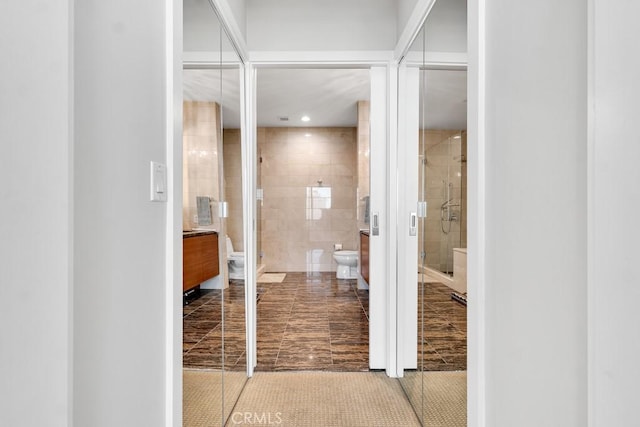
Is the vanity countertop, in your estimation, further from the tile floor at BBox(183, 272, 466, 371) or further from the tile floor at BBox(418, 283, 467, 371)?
the tile floor at BBox(418, 283, 467, 371)

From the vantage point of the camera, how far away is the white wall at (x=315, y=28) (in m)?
2.71

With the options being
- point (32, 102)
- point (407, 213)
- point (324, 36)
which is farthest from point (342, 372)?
point (32, 102)

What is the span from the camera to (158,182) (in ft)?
3.72

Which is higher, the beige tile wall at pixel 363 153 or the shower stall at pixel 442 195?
the beige tile wall at pixel 363 153

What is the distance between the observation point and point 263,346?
328cm

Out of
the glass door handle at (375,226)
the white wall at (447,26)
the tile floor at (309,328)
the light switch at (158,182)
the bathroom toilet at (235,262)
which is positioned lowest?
the tile floor at (309,328)

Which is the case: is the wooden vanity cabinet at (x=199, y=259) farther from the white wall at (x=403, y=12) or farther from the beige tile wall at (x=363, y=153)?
the beige tile wall at (x=363, y=153)

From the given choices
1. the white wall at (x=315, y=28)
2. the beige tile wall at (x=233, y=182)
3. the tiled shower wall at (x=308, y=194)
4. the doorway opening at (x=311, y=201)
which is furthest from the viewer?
the tiled shower wall at (x=308, y=194)

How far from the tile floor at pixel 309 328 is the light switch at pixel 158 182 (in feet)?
1.81

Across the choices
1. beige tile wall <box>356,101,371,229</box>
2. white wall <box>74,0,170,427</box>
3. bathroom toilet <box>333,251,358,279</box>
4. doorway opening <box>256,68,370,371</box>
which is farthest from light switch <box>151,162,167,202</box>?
bathroom toilet <box>333,251,358,279</box>

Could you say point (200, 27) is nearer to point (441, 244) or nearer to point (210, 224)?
point (210, 224)

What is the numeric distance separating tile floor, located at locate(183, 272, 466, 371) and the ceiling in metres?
0.83
